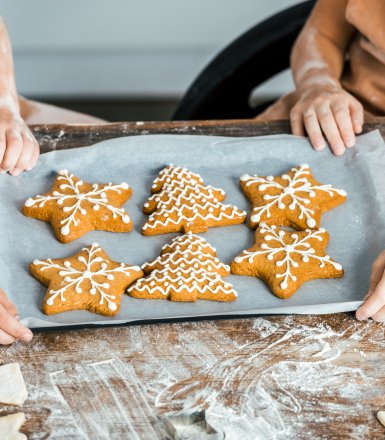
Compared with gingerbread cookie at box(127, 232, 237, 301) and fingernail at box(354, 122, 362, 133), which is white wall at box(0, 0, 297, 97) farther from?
gingerbread cookie at box(127, 232, 237, 301)

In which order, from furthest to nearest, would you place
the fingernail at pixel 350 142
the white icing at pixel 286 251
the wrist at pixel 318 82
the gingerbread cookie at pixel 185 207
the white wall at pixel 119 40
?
the white wall at pixel 119 40 → the wrist at pixel 318 82 → the fingernail at pixel 350 142 → the gingerbread cookie at pixel 185 207 → the white icing at pixel 286 251

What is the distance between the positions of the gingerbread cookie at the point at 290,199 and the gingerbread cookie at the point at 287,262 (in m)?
0.06

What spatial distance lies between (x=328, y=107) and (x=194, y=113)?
20.0 inches

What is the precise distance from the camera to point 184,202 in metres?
1.38

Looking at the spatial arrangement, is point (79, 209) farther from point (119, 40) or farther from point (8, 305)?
point (119, 40)

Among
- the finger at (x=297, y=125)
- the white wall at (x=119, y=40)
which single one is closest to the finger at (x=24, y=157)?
the finger at (x=297, y=125)

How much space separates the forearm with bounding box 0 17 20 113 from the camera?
148 centimetres

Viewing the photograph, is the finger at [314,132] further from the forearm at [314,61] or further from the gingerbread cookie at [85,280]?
the gingerbread cookie at [85,280]

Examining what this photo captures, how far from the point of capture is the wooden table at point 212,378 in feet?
3.25

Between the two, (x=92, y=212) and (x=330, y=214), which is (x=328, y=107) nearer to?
(x=330, y=214)

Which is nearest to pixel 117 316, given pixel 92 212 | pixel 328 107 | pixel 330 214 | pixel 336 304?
pixel 92 212

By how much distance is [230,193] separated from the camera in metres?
1.44

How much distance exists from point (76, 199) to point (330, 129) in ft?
1.82

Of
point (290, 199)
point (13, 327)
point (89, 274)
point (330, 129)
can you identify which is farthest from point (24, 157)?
point (330, 129)
